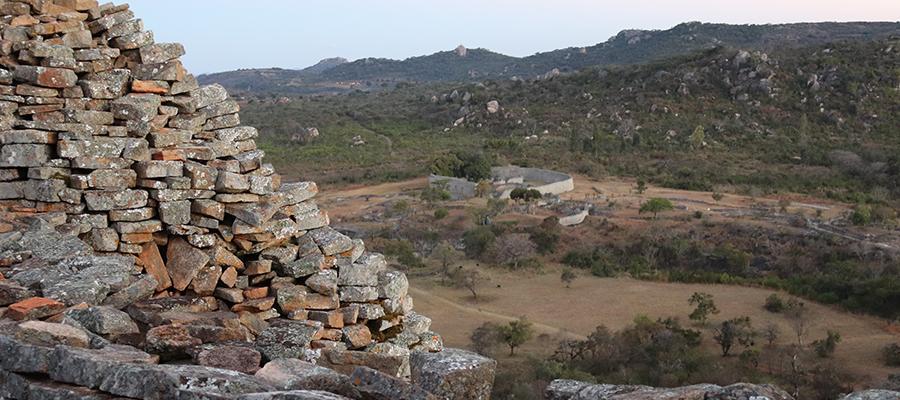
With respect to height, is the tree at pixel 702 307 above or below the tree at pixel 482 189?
below

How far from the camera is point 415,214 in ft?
120

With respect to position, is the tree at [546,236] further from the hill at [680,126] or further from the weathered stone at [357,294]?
the weathered stone at [357,294]

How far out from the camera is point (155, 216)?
18.9 ft

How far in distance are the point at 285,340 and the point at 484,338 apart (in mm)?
15293

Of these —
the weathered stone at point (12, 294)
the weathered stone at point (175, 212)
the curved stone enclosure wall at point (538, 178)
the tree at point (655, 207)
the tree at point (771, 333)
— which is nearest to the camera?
the weathered stone at point (12, 294)

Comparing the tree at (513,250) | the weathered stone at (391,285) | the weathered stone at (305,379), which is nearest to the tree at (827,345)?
the tree at (513,250)

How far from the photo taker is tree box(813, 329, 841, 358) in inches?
743

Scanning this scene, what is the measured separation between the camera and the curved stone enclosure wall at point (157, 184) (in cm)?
563

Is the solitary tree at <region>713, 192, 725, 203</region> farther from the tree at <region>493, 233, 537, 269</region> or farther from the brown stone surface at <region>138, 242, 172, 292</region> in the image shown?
the brown stone surface at <region>138, 242, 172, 292</region>

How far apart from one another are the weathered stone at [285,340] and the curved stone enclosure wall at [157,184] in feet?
1.61

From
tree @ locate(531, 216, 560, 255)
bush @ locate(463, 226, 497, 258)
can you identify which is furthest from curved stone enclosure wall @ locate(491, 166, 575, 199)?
bush @ locate(463, 226, 497, 258)

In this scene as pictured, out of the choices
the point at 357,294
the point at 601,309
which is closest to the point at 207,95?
the point at 357,294

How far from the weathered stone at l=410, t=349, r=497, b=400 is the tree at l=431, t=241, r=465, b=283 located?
23.9m

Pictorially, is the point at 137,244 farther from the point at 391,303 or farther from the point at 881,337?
the point at 881,337
